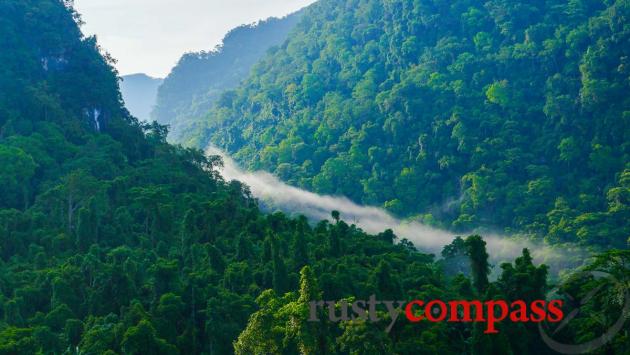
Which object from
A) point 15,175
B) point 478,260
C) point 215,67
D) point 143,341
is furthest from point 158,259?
point 215,67

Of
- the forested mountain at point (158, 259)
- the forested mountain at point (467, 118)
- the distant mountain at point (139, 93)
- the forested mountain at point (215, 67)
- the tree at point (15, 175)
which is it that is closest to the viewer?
the forested mountain at point (158, 259)

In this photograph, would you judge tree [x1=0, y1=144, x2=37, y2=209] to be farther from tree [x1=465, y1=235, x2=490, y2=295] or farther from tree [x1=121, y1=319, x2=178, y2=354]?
tree [x1=465, y1=235, x2=490, y2=295]

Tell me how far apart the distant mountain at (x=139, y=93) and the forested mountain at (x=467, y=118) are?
75896mm

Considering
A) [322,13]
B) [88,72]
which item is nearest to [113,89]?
[88,72]

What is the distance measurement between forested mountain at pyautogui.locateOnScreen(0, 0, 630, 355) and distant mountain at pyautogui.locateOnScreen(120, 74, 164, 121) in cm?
10648

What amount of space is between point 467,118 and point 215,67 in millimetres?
69101

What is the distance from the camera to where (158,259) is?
40.7m

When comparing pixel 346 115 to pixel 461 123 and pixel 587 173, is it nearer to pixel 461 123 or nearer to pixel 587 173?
pixel 461 123

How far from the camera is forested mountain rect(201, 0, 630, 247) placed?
69.9 meters

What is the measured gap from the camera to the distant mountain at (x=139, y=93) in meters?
175

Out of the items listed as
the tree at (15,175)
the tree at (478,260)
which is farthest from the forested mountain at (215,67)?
the tree at (478,260)

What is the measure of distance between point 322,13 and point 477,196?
47689 millimetres

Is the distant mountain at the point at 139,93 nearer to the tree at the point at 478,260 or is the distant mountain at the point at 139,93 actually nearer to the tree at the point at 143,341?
the tree at the point at 478,260

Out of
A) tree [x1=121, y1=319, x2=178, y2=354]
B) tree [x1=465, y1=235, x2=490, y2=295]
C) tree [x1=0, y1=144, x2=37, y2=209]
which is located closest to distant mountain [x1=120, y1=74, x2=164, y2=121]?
tree [x1=0, y1=144, x2=37, y2=209]
